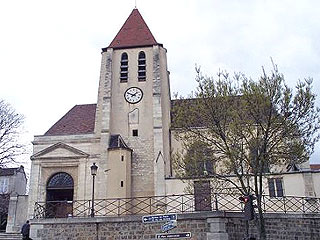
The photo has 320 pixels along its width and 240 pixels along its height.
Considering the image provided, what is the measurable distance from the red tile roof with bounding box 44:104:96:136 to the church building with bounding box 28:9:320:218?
0.08 meters

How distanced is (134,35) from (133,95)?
243 inches

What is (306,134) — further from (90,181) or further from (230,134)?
(90,181)

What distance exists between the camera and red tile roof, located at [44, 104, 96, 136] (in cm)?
2727

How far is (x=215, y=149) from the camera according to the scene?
14.2 m

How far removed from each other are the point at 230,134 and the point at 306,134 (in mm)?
2610

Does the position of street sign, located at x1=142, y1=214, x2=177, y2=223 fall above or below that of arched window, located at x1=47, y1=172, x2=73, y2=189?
below

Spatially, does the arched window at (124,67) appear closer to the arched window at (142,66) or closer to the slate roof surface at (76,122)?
the arched window at (142,66)

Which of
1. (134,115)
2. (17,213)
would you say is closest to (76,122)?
(134,115)

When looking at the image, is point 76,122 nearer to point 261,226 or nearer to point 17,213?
point 17,213

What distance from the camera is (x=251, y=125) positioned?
1327 cm

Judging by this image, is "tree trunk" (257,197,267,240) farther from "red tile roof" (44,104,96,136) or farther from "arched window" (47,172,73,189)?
"red tile roof" (44,104,96,136)

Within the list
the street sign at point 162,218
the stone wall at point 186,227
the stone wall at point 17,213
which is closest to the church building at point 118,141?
the stone wall at point 17,213

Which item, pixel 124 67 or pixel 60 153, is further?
pixel 124 67

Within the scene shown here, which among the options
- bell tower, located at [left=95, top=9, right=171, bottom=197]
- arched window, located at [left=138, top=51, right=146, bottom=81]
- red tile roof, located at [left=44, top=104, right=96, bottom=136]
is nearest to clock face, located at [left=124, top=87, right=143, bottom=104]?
bell tower, located at [left=95, top=9, right=171, bottom=197]
